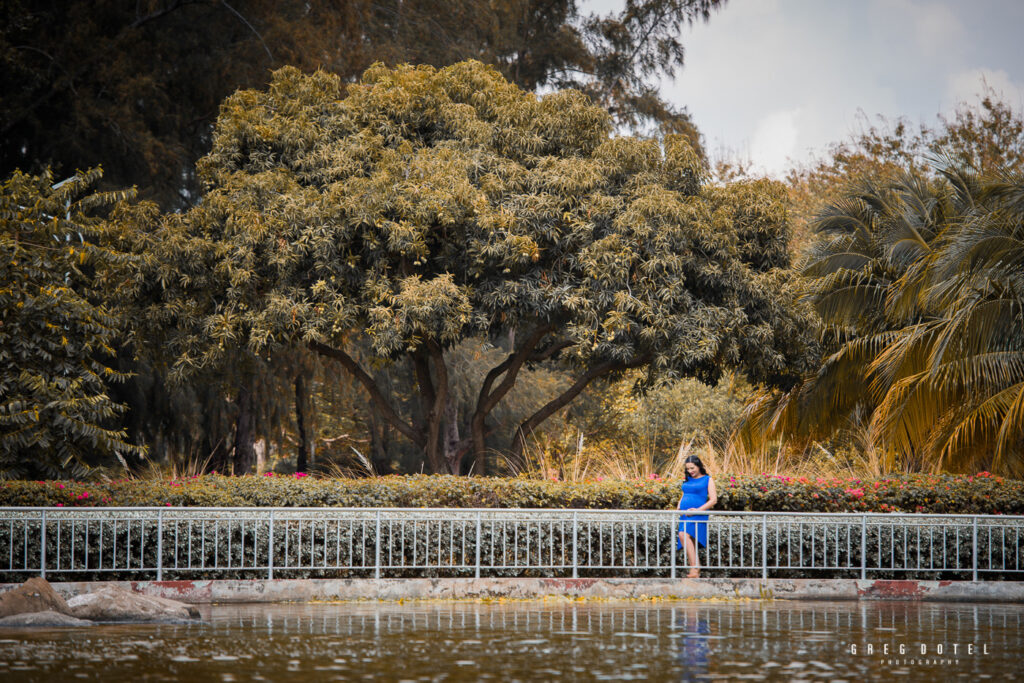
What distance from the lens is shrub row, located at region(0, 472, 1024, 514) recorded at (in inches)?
593

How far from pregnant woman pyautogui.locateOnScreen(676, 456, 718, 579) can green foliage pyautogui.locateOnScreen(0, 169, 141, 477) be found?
27.9 feet

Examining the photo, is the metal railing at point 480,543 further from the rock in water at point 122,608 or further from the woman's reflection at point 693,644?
the woman's reflection at point 693,644

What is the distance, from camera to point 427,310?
18.7 m

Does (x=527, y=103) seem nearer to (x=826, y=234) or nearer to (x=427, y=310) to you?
(x=427, y=310)

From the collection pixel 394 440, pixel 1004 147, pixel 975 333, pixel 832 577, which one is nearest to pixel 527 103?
pixel 975 333

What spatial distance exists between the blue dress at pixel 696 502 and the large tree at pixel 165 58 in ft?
48.1

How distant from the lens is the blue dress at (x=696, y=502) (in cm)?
1477

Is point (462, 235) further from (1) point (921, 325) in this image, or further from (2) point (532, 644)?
(2) point (532, 644)

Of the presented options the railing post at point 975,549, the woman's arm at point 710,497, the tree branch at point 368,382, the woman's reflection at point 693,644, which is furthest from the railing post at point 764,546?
the tree branch at point 368,382

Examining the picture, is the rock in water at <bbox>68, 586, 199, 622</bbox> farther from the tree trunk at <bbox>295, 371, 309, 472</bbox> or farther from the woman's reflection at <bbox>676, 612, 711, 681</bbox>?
the tree trunk at <bbox>295, 371, 309, 472</bbox>

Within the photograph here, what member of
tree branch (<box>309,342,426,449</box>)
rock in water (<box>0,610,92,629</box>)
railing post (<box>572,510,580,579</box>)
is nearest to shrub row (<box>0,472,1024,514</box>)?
railing post (<box>572,510,580,579</box>)

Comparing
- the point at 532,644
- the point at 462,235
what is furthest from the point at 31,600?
the point at 462,235

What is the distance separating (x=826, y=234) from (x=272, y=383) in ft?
45.2

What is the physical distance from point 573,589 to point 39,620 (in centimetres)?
668
